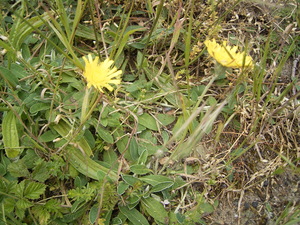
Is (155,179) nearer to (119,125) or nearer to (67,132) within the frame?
(119,125)

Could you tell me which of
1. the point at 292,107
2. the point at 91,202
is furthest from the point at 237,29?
the point at 91,202

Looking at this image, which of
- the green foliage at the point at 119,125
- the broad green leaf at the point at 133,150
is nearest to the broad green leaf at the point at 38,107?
the green foliage at the point at 119,125

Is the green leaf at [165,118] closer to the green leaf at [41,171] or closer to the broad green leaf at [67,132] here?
the broad green leaf at [67,132]

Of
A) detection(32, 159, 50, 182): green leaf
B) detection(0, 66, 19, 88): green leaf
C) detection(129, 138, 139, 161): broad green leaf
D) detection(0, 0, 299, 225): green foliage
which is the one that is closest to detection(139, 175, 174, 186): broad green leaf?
detection(0, 0, 299, 225): green foliage

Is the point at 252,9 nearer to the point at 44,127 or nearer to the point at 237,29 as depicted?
the point at 237,29

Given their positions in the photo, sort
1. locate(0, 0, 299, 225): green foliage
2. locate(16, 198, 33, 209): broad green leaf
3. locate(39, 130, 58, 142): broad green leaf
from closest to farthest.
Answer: locate(16, 198, 33, 209): broad green leaf
locate(0, 0, 299, 225): green foliage
locate(39, 130, 58, 142): broad green leaf

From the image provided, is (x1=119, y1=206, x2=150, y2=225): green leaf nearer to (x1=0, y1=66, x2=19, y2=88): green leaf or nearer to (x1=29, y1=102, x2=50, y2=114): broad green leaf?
(x1=29, y1=102, x2=50, y2=114): broad green leaf
